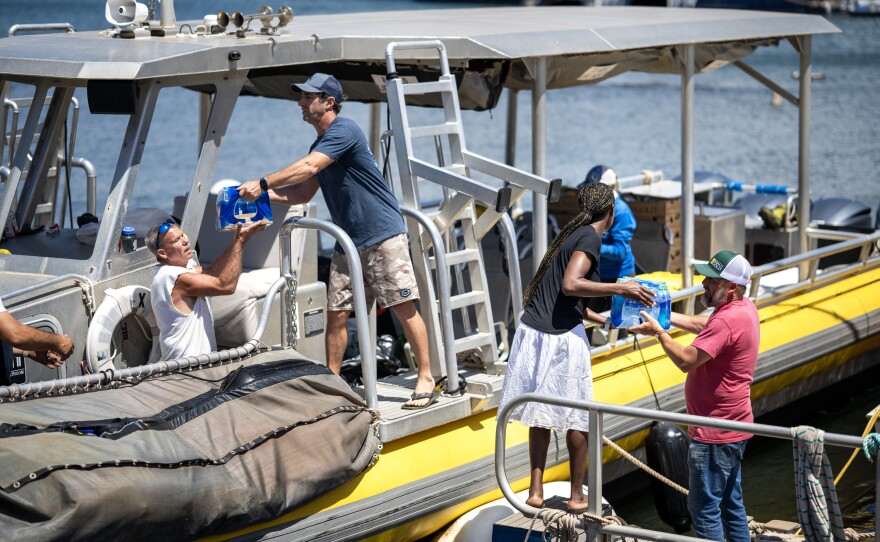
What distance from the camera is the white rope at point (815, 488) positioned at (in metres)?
4.55

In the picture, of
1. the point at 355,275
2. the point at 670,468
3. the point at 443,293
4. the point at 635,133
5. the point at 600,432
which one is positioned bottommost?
the point at 635,133

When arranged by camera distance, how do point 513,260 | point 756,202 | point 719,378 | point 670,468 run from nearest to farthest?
point 719,378 < point 513,260 < point 670,468 < point 756,202

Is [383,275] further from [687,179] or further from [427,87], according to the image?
[687,179]

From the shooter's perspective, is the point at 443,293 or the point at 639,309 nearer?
the point at 639,309

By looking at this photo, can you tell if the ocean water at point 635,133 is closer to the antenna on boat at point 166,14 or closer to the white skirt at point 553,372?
the antenna on boat at point 166,14

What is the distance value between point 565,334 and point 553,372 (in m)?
0.19

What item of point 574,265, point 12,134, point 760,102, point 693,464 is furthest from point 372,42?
point 760,102

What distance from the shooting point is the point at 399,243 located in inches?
232

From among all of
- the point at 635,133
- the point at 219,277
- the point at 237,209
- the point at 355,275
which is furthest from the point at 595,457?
the point at 635,133

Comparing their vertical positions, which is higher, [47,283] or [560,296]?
[47,283]

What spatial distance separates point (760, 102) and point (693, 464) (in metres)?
30.1

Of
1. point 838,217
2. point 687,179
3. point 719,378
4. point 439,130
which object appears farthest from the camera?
point 838,217

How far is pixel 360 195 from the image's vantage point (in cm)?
585

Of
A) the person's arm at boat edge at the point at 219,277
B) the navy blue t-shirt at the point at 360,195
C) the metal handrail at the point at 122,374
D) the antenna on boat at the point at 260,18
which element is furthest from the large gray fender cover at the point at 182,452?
the antenna on boat at the point at 260,18
